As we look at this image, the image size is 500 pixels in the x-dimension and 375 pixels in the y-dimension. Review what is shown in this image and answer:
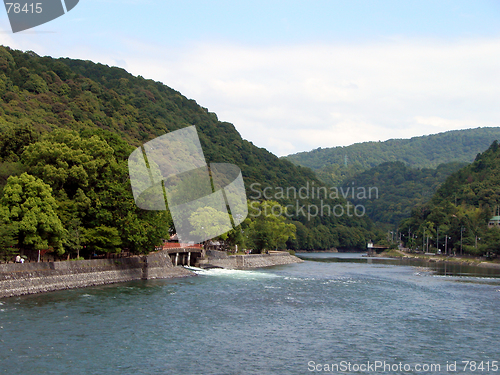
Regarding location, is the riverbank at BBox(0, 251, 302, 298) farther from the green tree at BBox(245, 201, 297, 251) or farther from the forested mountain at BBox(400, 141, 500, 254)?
the forested mountain at BBox(400, 141, 500, 254)

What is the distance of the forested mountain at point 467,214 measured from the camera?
132 metres

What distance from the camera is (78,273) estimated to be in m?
45.8

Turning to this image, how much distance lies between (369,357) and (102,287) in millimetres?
28504

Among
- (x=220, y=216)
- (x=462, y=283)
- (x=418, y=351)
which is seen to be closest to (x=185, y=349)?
(x=418, y=351)

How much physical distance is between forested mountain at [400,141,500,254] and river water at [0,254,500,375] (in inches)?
3183

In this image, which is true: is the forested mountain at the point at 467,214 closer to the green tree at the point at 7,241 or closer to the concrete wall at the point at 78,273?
the concrete wall at the point at 78,273

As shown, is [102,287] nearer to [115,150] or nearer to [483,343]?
[115,150]

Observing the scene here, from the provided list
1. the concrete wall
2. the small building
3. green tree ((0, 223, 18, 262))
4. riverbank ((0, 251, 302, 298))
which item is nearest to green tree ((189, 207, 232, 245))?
riverbank ((0, 251, 302, 298))

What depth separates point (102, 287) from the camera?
1845 inches

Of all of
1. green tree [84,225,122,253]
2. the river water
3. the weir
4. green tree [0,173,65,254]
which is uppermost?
green tree [0,173,65,254]

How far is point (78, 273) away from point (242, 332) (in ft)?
67.9

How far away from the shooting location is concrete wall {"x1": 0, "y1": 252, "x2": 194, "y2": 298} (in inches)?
1500

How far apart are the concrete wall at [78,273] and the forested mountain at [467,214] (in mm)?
82448

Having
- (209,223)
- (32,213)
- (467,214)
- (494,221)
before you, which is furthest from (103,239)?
(494,221)
